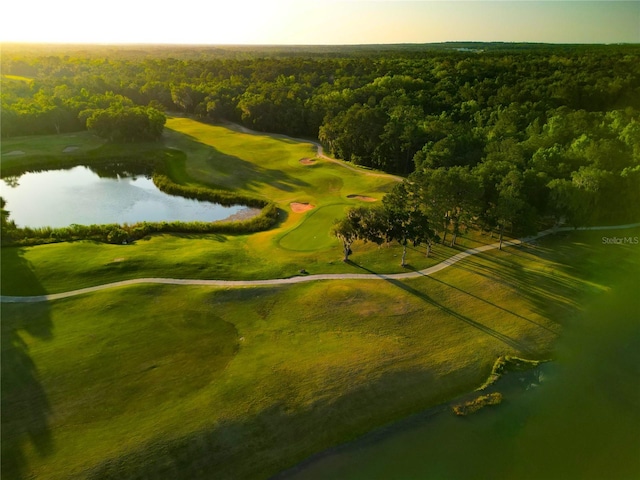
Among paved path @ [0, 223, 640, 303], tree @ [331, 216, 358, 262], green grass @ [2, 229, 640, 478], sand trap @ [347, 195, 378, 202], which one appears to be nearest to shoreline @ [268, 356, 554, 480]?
green grass @ [2, 229, 640, 478]

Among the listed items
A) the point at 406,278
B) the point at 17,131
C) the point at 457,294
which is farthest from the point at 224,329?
the point at 17,131

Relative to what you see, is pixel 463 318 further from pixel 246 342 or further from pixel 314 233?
pixel 314 233

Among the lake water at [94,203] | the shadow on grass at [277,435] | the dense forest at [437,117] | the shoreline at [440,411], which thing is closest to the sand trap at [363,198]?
the dense forest at [437,117]

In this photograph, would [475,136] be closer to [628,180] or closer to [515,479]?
[628,180]

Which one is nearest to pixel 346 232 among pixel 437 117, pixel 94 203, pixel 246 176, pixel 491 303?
pixel 491 303

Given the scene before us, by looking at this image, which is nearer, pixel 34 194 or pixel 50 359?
pixel 50 359

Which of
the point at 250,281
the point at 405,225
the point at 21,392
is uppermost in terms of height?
the point at 405,225

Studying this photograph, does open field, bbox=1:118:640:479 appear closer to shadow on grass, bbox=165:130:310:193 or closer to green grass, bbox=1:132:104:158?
shadow on grass, bbox=165:130:310:193
